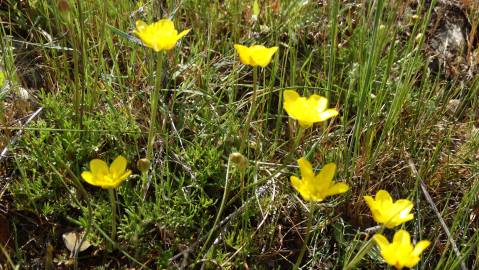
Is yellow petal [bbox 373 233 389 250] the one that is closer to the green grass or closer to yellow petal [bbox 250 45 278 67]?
the green grass

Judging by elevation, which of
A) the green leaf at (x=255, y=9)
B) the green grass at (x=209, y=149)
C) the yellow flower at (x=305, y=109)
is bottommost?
the green grass at (x=209, y=149)

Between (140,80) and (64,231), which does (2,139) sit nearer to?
(64,231)

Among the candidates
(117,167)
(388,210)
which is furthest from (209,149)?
(388,210)

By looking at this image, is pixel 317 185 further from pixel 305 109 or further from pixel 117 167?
pixel 117 167

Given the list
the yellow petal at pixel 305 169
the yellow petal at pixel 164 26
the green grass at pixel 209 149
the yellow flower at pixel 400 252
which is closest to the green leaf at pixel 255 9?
the green grass at pixel 209 149

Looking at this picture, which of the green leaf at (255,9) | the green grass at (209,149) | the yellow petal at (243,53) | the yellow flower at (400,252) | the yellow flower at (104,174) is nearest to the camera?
the yellow flower at (400,252)

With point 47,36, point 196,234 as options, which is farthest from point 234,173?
point 47,36

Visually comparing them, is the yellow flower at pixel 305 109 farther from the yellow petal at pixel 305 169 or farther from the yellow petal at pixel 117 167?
the yellow petal at pixel 117 167
